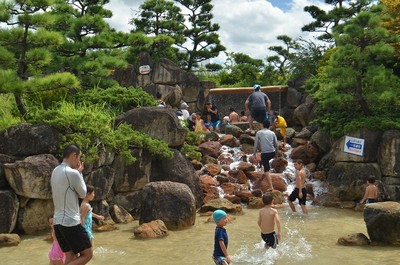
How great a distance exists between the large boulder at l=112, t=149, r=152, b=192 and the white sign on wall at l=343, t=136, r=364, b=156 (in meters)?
5.42

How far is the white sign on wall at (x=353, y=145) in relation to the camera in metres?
13.6

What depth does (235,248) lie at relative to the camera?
9.05 meters

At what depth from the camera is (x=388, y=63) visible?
55.1 feet

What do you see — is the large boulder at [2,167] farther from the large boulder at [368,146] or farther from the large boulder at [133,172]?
the large boulder at [368,146]

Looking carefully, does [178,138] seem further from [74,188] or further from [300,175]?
[74,188]

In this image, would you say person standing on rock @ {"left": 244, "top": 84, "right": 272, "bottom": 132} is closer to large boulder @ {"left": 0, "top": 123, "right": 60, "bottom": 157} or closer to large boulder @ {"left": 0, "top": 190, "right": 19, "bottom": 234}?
large boulder @ {"left": 0, "top": 123, "right": 60, "bottom": 157}

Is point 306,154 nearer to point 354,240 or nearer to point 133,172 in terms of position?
point 133,172

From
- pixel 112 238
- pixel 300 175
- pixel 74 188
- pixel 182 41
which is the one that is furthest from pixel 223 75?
pixel 74 188

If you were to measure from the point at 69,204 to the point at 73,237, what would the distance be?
37 centimetres

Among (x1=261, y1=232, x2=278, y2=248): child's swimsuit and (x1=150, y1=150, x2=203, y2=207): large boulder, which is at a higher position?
(x1=150, y1=150, x2=203, y2=207): large boulder

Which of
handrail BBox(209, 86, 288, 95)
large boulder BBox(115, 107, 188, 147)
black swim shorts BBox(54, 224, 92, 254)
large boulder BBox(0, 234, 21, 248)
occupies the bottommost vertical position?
large boulder BBox(0, 234, 21, 248)

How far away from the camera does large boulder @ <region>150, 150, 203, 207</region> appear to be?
497 inches

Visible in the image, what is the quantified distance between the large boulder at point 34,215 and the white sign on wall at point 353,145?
26.0ft

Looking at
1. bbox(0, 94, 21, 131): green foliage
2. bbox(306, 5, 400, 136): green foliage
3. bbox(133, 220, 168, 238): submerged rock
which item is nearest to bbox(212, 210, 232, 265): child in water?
bbox(133, 220, 168, 238): submerged rock
